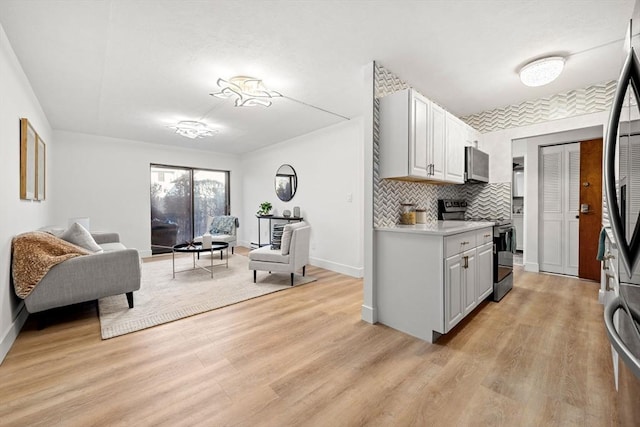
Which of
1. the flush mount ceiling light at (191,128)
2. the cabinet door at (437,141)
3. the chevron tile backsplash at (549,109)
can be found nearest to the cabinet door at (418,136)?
the cabinet door at (437,141)

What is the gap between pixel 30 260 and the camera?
2.29 m

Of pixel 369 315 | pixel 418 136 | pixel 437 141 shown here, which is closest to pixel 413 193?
pixel 437 141

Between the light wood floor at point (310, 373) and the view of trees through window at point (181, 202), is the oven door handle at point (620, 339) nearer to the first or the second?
the light wood floor at point (310, 373)

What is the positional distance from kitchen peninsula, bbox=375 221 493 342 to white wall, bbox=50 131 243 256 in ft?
17.8

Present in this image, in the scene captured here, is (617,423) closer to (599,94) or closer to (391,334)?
(391,334)

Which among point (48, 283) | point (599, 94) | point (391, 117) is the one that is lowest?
point (48, 283)

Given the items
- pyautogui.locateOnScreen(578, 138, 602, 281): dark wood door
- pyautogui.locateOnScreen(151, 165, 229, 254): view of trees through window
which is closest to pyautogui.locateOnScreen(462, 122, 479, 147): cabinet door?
pyautogui.locateOnScreen(578, 138, 602, 281): dark wood door

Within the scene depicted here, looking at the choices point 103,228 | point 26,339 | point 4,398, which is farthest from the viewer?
point 103,228

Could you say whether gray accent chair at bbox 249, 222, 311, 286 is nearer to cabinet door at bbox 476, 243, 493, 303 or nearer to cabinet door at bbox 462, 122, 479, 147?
cabinet door at bbox 476, 243, 493, 303

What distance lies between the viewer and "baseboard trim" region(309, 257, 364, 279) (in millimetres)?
Answer: 4098

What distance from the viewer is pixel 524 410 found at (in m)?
1.43

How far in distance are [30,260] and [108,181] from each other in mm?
3658

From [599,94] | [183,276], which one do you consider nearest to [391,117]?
[599,94]

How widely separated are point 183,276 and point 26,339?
189 centimetres
